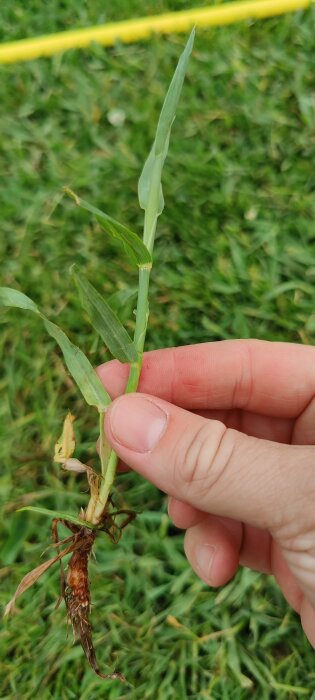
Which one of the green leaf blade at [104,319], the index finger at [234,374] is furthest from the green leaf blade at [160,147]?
the index finger at [234,374]

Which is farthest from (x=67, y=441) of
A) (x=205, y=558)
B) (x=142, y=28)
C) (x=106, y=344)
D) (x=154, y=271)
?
(x=142, y=28)

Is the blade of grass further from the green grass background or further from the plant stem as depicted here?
the green grass background

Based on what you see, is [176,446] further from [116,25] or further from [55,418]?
[116,25]

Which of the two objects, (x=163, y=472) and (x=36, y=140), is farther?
(x=36, y=140)

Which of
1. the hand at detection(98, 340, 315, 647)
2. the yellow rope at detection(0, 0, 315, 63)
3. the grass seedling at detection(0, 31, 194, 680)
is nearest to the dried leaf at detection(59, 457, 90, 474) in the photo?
the grass seedling at detection(0, 31, 194, 680)

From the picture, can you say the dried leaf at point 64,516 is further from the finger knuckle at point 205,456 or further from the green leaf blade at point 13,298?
the green leaf blade at point 13,298

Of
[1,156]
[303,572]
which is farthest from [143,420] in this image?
[1,156]

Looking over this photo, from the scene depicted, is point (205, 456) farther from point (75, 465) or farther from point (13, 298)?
point (13, 298)
